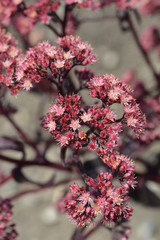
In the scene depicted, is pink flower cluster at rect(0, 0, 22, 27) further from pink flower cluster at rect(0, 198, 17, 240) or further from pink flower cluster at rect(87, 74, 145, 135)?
pink flower cluster at rect(0, 198, 17, 240)

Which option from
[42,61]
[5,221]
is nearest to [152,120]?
[42,61]

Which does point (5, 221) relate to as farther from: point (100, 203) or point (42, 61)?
point (42, 61)

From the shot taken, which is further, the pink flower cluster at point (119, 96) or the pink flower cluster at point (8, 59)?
the pink flower cluster at point (8, 59)

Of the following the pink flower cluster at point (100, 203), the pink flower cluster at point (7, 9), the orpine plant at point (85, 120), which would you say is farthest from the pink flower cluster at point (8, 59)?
the pink flower cluster at point (100, 203)

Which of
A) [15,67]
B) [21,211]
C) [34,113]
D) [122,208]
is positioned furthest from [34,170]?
[122,208]

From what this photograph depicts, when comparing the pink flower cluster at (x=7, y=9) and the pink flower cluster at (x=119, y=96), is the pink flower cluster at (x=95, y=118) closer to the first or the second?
the pink flower cluster at (x=119, y=96)

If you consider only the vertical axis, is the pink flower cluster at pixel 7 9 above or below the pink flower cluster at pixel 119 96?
above

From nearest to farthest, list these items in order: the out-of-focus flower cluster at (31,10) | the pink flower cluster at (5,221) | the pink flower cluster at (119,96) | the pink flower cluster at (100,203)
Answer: the pink flower cluster at (100,203) → the pink flower cluster at (119,96) → the pink flower cluster at (5,221) → the out-of-focus flower cluster at (31,10)
